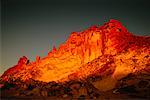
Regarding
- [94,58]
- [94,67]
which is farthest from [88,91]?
[94,58]

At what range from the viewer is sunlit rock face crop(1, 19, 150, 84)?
95750mm

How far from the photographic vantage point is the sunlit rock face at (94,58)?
95.8 metres

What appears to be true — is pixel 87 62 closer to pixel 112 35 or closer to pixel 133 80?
pixel 112 35

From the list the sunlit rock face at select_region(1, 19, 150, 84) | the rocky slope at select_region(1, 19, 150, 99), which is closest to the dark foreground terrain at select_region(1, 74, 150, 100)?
the rocky slope at select_region(1, 19, 150, 99)

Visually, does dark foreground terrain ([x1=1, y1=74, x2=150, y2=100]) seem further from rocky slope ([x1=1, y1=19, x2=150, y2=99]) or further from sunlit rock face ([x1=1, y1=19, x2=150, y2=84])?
sunlit rock face ([x1=1, y1=19, x2=150, y2=84])

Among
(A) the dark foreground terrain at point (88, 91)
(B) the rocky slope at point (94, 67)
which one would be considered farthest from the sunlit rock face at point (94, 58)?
(A) the dark foreground terrain at point (88, 91)

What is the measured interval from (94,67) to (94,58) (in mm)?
17275

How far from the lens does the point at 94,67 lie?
343ft

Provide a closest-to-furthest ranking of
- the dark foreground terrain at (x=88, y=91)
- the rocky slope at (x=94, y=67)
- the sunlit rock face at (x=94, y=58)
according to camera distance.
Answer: the dark foreground terrain at (x=88, y=91)
the rocky slope at (x=94, y=67)
the sunlit rock face at (x=94, y=58)

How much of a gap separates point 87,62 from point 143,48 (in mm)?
24388

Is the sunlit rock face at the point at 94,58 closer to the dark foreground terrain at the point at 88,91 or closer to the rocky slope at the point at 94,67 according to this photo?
the rocky slope at the point at 94,67

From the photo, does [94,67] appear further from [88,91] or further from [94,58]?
[88,91]

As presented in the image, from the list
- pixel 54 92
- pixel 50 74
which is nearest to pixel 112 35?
pixel 50 74

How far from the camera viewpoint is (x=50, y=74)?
381 feet
